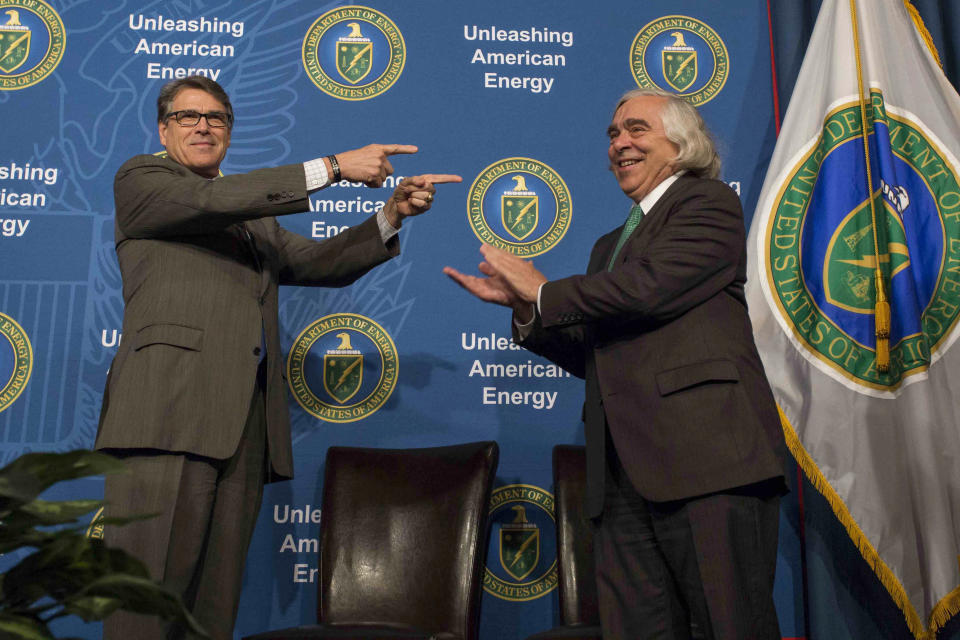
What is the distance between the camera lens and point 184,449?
225 centimetres

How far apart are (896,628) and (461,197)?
7.71ft

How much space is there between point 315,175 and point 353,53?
1.41 meters

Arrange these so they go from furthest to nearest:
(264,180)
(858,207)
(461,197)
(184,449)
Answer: (461,197) < (858,207) < (264,180) < (184,449)

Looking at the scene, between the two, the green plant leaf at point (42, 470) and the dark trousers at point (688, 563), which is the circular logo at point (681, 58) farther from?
the green plant leaf at point (42, 470)

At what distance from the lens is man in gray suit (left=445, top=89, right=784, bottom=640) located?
1.95 meters

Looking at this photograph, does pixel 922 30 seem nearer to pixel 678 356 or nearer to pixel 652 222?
pixel 652 222

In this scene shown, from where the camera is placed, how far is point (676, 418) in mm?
2023

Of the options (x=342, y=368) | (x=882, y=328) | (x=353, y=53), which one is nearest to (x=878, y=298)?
(x=882, y=328)

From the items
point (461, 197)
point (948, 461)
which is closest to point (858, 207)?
point (948, 461)

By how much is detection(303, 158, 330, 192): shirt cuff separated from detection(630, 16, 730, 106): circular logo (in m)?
1.80

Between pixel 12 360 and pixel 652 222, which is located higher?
pixel 652 222

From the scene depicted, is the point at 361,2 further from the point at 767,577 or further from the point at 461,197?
the point at 767,577

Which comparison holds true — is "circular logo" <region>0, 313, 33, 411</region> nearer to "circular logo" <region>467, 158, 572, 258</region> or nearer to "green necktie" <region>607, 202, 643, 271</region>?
"circular logo" <region>467, 158, 572, 258</region>

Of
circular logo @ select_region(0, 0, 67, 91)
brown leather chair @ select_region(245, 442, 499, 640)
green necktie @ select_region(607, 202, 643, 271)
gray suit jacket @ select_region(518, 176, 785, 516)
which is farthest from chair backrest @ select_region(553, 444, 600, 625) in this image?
circular logo @ select_region(0, 0, 67, 91)
